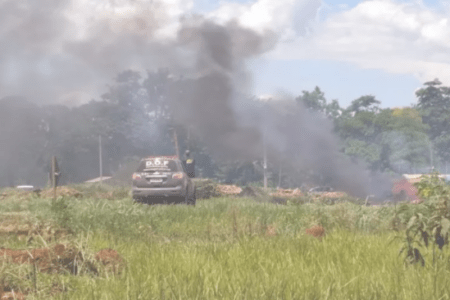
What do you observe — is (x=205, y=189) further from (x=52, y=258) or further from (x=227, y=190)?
(x=52, y=258)

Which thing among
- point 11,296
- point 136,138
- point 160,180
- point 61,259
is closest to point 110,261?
point 61,259

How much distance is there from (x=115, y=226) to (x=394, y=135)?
7430 centimetres

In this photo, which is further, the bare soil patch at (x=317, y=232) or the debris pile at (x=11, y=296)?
the bare soil patch at (x=317, y=232)

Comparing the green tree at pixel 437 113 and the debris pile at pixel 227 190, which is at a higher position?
the green tree at pixel 437 113

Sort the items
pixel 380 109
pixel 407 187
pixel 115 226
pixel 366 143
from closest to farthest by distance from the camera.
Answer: pixel 115 226 < pixel 407 187 < pixel 366 143 < pixel 380 109

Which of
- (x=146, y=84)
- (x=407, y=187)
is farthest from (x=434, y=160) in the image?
(x=407, y=187)

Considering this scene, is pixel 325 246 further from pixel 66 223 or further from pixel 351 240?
pixel 66 223

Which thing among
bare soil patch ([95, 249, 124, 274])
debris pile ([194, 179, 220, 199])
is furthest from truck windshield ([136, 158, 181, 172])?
bare soil patch ([95, 249, 124, 274])

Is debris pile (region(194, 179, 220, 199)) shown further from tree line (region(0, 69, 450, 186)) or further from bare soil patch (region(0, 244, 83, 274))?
tree line (region(0, 69, 450, 186))

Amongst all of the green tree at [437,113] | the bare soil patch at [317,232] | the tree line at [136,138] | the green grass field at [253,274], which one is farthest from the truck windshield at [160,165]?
the green tree at [437,113]

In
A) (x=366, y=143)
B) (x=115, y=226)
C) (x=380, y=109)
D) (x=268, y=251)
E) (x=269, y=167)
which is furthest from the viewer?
(x=380, y=109)

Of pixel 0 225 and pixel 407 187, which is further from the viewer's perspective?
pixel 407 187

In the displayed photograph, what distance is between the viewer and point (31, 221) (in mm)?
11766

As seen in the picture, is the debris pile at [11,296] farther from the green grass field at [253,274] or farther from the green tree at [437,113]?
the green tree at [437,113]
